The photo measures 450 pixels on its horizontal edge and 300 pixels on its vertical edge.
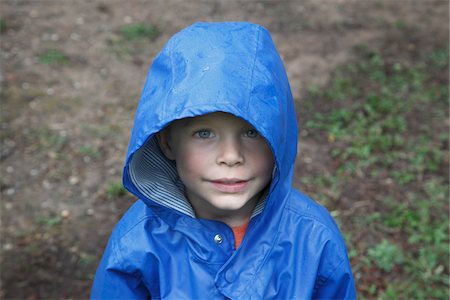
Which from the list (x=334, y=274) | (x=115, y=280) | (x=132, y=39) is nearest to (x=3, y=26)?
(x=132, y=39)

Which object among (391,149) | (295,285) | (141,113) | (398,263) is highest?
(141,113)

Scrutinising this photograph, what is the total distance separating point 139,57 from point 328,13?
2152 millimetres

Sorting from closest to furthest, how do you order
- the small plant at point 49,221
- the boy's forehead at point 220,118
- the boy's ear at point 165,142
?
1. the boy's forehead at point 220,118
2. the boy's ear at point 165,142
3. the small plant at point 49,221

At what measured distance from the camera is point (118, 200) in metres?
3.78

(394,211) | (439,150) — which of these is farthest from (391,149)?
(394,211)

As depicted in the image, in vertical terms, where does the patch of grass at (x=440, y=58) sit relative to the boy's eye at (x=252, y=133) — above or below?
below

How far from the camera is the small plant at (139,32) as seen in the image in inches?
221

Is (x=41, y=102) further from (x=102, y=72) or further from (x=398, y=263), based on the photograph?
(x=398, y=263)

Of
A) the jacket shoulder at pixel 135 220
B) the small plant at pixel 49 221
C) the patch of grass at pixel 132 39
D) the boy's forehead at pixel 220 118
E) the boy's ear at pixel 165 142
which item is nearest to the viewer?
the boy's forehead at pixel 220 118

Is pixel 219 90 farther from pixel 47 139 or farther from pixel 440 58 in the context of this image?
pixel 440 58

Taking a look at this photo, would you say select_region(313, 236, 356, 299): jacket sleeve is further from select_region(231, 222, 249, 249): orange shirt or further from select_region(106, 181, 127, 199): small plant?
select_region(106, 181, 127, 199): small plant

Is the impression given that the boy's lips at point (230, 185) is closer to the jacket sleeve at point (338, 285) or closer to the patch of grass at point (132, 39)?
the jacket sleeve at point (338, 285)

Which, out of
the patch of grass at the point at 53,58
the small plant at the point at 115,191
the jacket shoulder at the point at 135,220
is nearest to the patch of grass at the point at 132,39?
the patch of grass at the point at 53,58

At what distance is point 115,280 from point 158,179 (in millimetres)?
383
